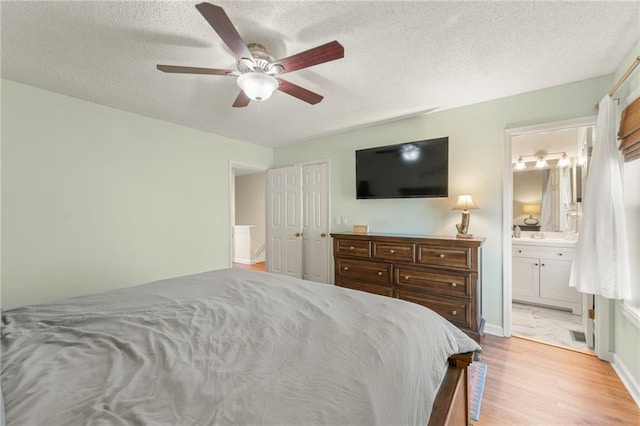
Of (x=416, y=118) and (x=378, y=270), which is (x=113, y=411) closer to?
(x=378, y=270)

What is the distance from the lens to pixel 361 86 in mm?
2400

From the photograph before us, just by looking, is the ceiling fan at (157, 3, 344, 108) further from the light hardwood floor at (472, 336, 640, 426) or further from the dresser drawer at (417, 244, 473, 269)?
the light hardwood floor at (472, 336, 640, 426)

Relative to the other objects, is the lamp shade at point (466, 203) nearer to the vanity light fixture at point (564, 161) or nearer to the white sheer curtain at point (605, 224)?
the white sheer curtain at point (605, 224)

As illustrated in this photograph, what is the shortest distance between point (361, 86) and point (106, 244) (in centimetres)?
314

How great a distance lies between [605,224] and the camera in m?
1.99

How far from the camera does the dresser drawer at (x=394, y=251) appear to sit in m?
2.76

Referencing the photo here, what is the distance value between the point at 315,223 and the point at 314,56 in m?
2.83

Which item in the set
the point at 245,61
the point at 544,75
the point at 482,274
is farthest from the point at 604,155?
the point at 245,61

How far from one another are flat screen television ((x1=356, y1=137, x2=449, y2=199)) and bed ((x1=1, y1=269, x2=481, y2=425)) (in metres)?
1.89

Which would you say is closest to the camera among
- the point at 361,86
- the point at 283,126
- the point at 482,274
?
the point at 361,86

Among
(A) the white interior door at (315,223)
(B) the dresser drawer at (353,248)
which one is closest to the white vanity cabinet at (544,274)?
(B) the dresser drawer at (353,248)

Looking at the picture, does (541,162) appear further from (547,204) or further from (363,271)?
(363,271)

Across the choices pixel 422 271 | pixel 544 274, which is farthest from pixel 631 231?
pixel 544 274

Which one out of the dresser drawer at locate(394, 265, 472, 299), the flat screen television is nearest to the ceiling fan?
the flat screen television
